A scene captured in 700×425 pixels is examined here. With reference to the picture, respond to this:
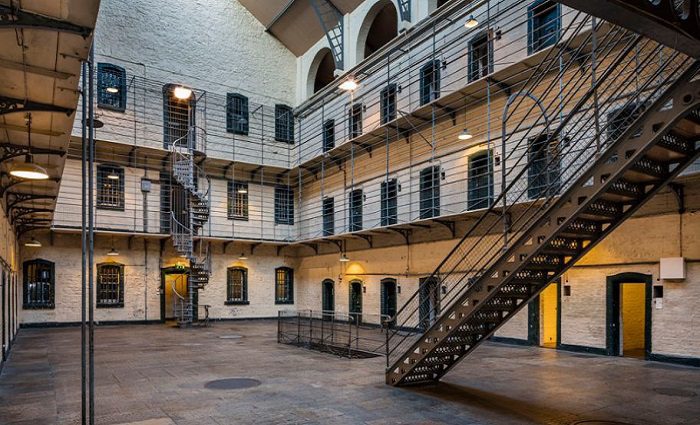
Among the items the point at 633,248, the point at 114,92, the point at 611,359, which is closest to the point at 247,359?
the point at 611,359

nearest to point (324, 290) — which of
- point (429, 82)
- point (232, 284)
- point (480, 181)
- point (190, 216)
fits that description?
point (232, 284)

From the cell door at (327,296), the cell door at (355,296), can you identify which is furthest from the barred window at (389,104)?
the cell door at (327,296)

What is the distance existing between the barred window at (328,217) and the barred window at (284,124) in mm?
4187

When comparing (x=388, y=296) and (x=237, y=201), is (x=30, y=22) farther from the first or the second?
(x=237, y=201)

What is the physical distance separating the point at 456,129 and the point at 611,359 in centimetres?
793

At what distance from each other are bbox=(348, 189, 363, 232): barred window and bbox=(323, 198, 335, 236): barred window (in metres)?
1.74

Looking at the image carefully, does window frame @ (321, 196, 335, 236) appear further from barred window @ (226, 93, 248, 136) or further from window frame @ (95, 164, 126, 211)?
window frame @ (95, 164, 126, 211)

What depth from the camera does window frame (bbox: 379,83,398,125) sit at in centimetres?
1872

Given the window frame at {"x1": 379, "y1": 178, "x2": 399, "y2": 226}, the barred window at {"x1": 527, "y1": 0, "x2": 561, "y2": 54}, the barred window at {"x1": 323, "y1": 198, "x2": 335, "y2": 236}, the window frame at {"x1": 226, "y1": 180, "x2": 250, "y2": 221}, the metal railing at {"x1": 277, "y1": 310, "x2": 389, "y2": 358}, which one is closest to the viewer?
the metal railing at {"x1": 277, "y1": 310, "x2": 389, "y2": 358}

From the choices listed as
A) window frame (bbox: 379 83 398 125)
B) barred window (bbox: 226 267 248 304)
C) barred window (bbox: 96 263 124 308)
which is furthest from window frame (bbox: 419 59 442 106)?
barred window (bbox: 96 263 124 308)

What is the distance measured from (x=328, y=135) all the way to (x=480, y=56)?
29.8ft

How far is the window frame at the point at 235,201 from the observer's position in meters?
23.1

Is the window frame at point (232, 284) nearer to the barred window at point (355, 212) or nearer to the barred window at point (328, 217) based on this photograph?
the barred window at point (328, 217)

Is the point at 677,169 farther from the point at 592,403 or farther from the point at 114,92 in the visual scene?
the point at 114,92
